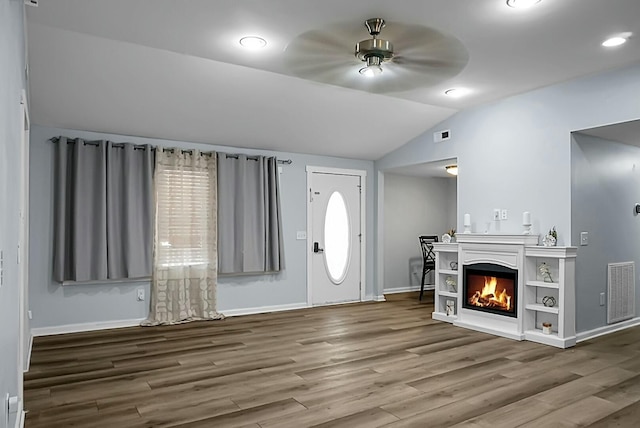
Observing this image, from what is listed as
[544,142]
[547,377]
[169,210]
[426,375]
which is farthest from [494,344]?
[169,210]

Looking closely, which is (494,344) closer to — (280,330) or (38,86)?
(280,330)

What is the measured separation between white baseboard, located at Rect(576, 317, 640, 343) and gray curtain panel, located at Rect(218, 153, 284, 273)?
3795 mm

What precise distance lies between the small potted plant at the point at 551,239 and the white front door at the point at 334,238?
3123 mm

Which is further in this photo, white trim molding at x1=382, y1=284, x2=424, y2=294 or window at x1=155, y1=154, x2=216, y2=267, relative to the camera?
white trim molding at x1=382, y1=284, x2=424, y2=294

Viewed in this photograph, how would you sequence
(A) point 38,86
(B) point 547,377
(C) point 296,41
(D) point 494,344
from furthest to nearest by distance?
(D) point 494,344, (A) point 38,86, (B) point 547,377, (C) point 296,41

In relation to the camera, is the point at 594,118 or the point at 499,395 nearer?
the point at 499,395

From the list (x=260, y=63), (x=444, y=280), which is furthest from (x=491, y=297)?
(x=260, y=63)

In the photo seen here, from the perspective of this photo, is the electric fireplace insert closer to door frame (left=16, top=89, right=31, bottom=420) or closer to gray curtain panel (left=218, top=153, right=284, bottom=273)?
gray curtain panel (left=218, top=153, right=284, bottom=273)

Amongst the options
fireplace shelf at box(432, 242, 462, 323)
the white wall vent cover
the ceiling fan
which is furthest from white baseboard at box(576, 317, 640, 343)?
the ceiling fan

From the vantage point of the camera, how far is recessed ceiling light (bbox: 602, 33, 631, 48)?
364 centimetres

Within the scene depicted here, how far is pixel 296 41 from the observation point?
3.12 metres

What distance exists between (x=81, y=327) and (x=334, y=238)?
12.1ft

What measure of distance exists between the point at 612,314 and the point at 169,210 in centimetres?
547

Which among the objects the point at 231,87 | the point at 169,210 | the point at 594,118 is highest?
the point at 231,87
